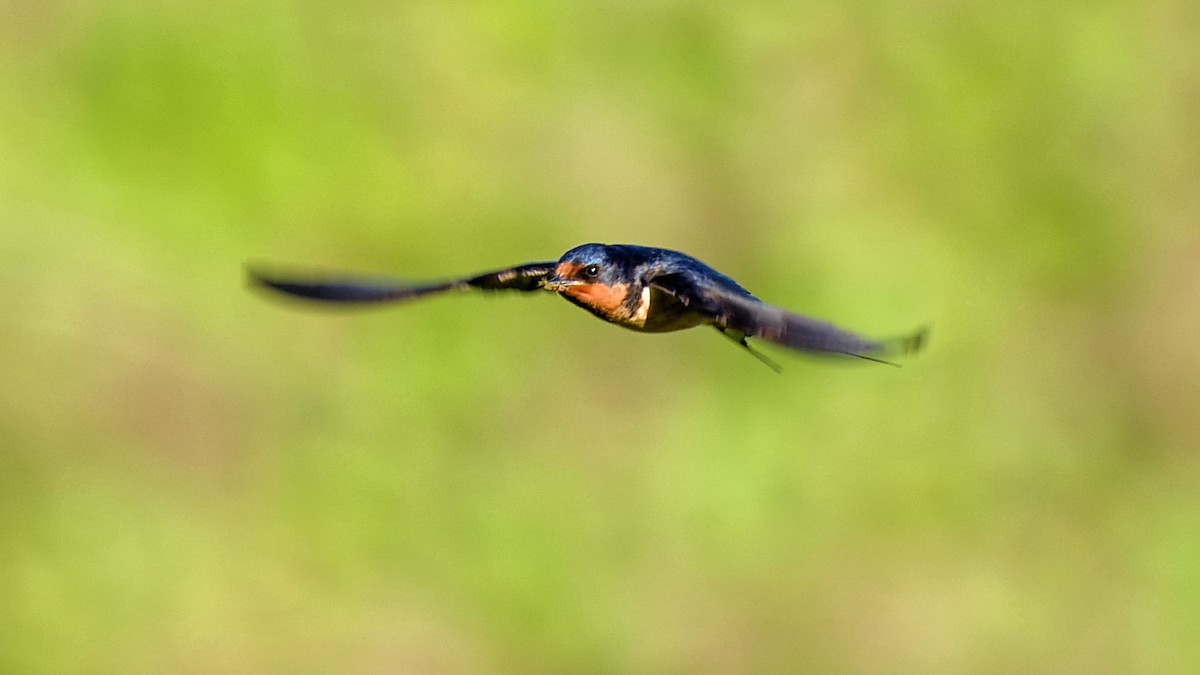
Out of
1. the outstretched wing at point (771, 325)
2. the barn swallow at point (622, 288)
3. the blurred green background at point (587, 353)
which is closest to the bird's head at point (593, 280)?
the barn swallow at point (622, 288)

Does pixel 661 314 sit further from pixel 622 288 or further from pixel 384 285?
pixel 384 285

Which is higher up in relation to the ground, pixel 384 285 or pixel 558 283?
pixel 384 285

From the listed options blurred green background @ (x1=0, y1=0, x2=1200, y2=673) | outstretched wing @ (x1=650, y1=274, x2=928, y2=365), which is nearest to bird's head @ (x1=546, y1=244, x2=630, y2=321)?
outstretched wing @ (x1=650, y1=274, x2=928, y2=365)

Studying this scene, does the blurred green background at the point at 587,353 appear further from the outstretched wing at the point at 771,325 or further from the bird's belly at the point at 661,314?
the outstretched wing at the point at 771,325

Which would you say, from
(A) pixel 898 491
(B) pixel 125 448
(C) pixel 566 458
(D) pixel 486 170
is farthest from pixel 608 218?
(B) pixel 125 448

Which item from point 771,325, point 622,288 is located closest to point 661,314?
point 622,288

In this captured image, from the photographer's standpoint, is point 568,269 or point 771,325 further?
point 568,269

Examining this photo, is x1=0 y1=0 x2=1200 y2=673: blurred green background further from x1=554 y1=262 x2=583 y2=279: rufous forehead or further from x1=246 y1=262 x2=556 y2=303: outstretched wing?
x1=554 y1=262 x2=583 y2=279: rufous forehead

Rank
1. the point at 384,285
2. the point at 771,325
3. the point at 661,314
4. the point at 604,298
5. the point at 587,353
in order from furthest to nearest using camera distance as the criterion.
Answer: the point at 587,353, the point at 384,285, the point at 661,314, the point at 604,298, the point at 771,325
